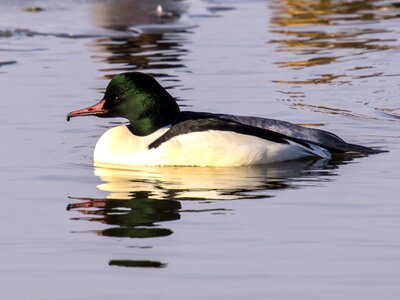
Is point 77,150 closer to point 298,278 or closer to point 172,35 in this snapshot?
point 298,278

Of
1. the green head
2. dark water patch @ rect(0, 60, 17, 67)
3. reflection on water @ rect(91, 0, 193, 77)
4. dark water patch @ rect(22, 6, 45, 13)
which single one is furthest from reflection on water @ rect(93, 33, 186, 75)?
the green head

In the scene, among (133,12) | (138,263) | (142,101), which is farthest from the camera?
(133,12)

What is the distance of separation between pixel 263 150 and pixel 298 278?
393 cm

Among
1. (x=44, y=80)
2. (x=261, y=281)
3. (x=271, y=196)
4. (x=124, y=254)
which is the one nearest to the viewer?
(x=261, y=281)

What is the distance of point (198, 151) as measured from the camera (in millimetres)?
11398

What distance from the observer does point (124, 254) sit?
823cm

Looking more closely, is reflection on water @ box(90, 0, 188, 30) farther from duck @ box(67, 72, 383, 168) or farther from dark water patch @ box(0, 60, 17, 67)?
duck @ box(67, 72, 383, 168)

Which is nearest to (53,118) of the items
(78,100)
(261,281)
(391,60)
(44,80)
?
(78,100)

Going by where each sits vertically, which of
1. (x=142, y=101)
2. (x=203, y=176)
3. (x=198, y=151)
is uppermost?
(x=142, y=101)

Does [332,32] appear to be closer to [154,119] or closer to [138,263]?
[154,119]

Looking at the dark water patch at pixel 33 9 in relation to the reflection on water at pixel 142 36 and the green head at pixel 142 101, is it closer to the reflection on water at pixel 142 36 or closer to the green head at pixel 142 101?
the reflection on water at pixel 142 36

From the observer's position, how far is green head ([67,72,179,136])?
460 inches

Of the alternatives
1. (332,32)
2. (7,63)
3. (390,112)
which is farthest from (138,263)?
(332,32)

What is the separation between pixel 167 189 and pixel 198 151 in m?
1.08
